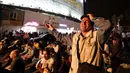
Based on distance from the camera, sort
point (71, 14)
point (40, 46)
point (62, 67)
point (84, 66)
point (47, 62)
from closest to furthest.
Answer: point (84, 66) < point (47, 62) < point (62, 67) < point (40, 46) < point (71, 14)

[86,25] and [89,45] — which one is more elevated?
[86,25]

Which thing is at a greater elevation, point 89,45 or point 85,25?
point 85,25

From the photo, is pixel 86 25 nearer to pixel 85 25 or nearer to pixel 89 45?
pixel 85 25

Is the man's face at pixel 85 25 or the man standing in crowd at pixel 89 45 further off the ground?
the man's face at pixel 85 25

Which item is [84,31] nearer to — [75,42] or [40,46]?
[75,42]

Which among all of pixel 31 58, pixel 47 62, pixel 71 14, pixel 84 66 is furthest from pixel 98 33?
pixel 71 14

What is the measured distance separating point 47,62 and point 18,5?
17.9 metres

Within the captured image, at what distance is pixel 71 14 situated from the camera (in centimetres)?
4088

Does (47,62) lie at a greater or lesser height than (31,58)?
greater

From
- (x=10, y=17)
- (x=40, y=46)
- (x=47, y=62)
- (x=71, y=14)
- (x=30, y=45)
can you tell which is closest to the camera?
(x=47, y=62)

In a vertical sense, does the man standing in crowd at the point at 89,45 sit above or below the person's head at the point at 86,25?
below

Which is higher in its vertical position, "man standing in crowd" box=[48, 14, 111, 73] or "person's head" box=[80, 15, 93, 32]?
"person's head" box=[80, 15, 93, 32]

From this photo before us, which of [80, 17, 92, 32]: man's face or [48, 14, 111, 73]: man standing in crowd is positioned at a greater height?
[80, 17, 92, 32]: man's face

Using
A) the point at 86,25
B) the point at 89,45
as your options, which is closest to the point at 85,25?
the point at 86,25
